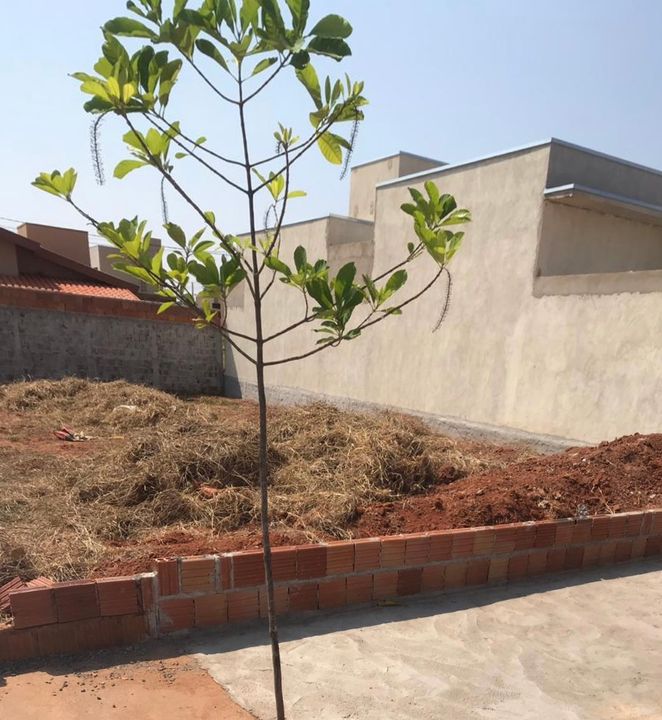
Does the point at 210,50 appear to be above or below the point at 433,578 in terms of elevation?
above

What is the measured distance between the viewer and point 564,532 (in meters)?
3.34

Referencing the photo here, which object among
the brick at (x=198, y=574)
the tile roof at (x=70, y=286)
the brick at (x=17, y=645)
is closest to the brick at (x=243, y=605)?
the brick at (x=198, y=574)

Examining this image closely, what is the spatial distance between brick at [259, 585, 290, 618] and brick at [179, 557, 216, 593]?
0.27m

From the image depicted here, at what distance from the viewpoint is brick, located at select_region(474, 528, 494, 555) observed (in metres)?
3.09

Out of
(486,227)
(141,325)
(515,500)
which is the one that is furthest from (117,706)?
(141,325)

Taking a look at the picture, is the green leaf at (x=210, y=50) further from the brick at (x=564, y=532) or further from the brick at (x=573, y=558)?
the brick at (x=573, y=558)

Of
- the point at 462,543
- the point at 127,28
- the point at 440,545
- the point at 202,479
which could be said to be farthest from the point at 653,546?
the point at 127,28

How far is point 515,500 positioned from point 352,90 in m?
3.00

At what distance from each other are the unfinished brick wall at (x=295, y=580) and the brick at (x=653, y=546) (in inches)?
10.9

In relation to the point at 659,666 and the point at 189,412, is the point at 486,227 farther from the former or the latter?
the point at 659,666

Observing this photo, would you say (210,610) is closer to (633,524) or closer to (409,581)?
(409,581)

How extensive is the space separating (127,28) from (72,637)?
97.0 inches

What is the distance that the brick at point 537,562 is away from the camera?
3.27m

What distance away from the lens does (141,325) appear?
40.9 ft
